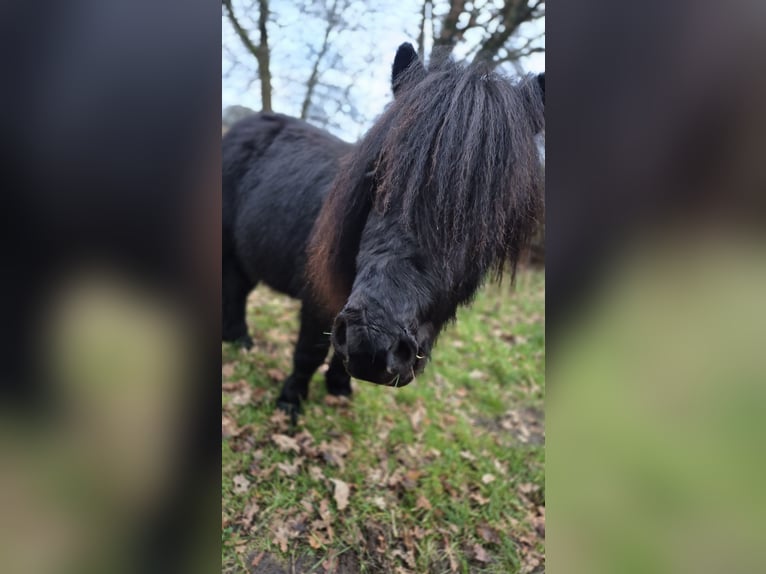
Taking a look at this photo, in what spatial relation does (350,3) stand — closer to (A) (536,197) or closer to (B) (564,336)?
(A) (536,197)

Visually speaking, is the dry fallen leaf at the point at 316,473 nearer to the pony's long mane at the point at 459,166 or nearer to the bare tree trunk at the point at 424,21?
the pony's long mane at the point at 459,166

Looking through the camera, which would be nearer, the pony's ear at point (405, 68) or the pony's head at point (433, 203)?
the pony's head at point (433, 203)

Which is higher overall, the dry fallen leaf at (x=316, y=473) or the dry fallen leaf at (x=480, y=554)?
the dry fallen leaf at (x=316, y=473)

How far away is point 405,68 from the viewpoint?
196 centimetres

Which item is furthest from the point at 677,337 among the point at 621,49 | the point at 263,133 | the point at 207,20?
the point at 263,133

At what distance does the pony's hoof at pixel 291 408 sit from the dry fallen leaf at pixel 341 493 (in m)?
0.64

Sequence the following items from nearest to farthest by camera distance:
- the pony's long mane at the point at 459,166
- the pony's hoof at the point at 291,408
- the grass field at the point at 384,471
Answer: the pony's long mane at the point at 459,166
the grass field at the point at 384,471
the pony's hoof at the point at 291,408

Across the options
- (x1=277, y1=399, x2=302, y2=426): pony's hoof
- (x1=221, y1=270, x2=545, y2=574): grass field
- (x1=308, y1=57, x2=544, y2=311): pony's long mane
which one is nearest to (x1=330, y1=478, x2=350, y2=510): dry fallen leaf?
(x1=221, y1=270, x2=545, y2=574): grass field

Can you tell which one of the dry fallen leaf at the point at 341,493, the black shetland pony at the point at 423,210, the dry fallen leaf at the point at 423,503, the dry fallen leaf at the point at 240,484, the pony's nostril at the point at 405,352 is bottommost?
the dry fallen leaf at the point at 423,503

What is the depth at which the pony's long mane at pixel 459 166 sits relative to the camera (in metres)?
1.57

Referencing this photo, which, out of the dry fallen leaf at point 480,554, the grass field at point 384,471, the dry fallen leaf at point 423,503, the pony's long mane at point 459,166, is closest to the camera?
the pony's long mane at point 459,166

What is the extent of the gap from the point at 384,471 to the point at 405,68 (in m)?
2.38

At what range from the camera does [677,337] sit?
1119 mm

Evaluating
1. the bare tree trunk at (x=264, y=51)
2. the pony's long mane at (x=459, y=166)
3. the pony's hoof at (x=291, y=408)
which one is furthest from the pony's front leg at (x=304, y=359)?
the bare tree trunk at (x=264, y=51)
